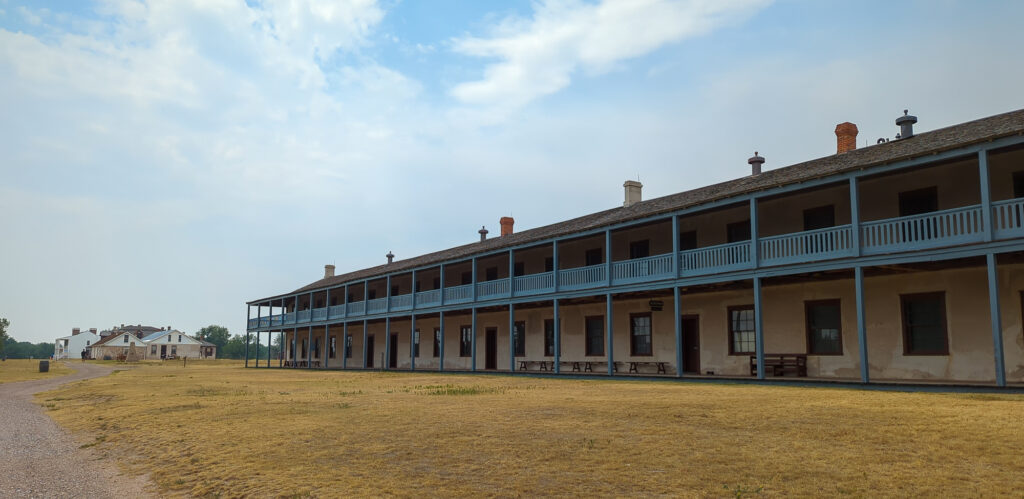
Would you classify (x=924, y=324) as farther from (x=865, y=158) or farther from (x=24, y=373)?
(x=24, y=373)

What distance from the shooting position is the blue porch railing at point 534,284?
85.7 feet

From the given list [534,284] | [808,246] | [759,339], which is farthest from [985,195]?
[534,284]

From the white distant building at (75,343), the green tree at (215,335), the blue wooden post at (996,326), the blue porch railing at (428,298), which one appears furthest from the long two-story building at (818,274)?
the green tree at (215,335)

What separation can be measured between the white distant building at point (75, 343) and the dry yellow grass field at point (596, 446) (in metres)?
125

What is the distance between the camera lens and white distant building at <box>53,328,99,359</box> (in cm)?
12038

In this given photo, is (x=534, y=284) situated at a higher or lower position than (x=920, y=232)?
lower

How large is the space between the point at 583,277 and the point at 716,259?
5.75 metres

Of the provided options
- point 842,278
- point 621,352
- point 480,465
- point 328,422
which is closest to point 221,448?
point 328,422

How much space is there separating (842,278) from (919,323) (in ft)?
7.30

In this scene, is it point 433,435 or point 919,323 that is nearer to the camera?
point 433,435

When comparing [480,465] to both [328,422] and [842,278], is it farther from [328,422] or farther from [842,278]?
[842,278]

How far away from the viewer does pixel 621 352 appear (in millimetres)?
26172

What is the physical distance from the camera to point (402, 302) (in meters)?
35.0

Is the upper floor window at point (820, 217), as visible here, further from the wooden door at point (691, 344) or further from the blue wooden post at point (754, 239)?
the wooden door at point (691, 344)
